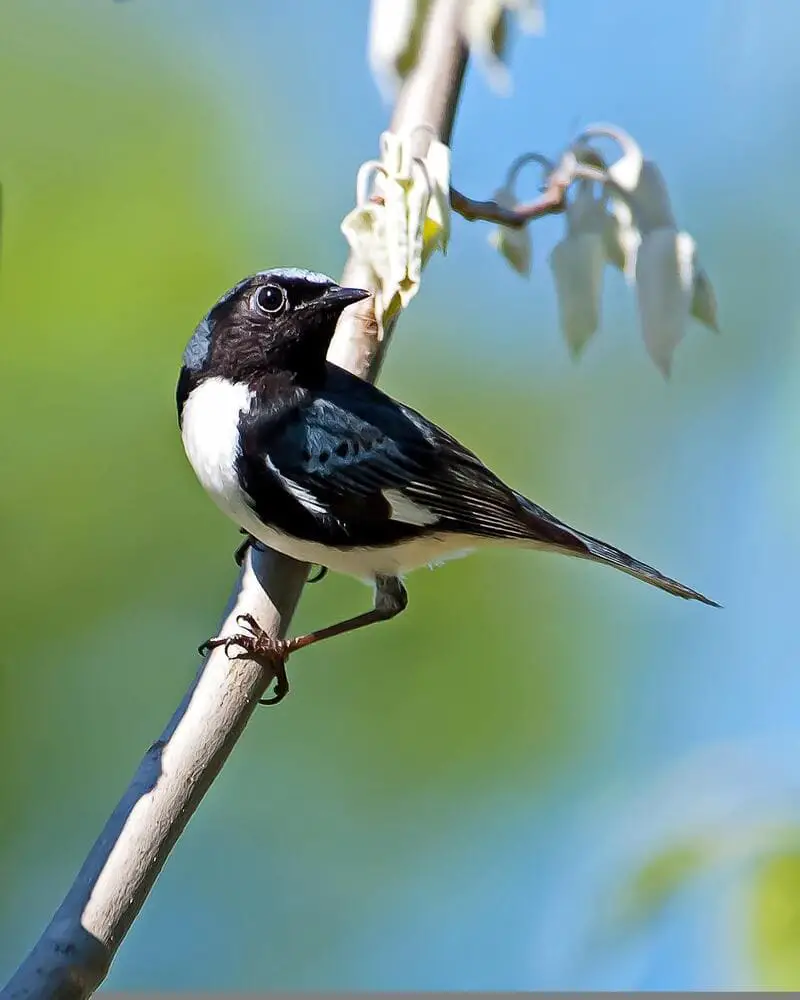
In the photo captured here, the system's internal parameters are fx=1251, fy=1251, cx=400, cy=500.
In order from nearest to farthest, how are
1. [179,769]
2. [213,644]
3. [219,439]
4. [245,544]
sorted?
[179,769] < [213,644] < [219,439] < [245,544]

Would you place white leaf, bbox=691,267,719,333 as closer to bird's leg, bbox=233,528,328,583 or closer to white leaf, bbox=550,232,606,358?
white leaf, bbox=550,232,606,358

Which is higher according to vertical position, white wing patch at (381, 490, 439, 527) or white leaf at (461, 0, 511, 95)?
white leaf at (461, 0, 511, 95)

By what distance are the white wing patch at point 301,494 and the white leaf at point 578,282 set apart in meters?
0.25

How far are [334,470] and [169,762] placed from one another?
1.08 ft

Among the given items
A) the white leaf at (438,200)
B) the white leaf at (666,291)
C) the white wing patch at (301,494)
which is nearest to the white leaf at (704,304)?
the white leaf at (666,291)

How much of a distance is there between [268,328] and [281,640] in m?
0.27

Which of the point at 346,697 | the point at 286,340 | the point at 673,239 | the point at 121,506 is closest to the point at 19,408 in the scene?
the point at 121,506

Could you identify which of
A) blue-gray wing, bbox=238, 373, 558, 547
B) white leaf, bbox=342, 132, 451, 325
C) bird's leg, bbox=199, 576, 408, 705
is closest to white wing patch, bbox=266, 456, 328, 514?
blue-gray wing, bbox=238, 373, 558, 547

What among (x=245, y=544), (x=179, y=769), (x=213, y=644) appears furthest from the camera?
(x=245, y=544)

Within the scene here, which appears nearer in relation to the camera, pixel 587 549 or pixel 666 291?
pixel 666 291

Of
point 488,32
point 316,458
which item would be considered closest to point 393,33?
point 488,32

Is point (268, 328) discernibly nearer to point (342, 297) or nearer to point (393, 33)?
point (342, 297)

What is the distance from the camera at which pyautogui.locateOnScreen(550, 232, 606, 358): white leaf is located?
34.9 inches

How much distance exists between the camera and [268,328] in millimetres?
1024
